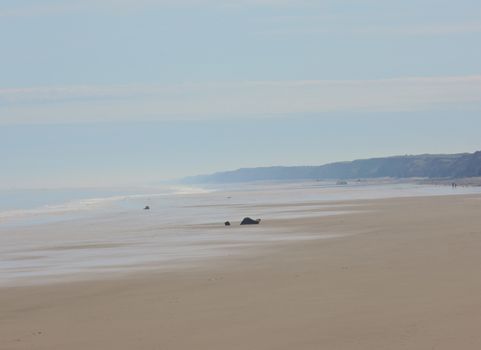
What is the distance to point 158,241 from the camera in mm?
26672

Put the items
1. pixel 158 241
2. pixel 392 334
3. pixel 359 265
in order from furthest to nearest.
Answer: pixel 158 241 < pixel 359 265 < pixel 392 334

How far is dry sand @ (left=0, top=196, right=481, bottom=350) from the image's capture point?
9.97 metres

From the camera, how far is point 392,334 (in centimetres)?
979

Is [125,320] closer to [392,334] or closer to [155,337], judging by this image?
[155,337]

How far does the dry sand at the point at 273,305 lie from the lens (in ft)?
32.7

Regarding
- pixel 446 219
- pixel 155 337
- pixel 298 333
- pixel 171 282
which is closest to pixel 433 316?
pixel 298 333

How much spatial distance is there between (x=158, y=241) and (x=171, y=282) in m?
11.1

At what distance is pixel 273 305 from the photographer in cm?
1220

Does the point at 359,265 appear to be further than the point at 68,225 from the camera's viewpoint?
No

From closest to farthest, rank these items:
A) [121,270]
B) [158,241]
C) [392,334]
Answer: [392,334], [121,270], [158,241]

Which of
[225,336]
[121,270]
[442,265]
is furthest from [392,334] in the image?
[121,270]

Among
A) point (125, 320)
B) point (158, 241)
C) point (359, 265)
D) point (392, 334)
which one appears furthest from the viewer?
point (158, 241)

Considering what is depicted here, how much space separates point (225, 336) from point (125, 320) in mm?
2064

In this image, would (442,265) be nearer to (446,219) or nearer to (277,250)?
(277,250)
